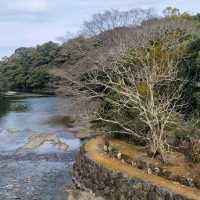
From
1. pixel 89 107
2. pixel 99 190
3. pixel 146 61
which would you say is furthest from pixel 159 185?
pixel 89 107

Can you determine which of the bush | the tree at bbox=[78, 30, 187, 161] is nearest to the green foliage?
the tree at bbox=[78, 30, 187, 161]

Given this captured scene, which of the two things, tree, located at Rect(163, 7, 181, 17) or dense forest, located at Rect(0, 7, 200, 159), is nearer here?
dense forest, located at Rect(0, 7, 200, 159)

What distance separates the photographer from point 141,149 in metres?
15.1

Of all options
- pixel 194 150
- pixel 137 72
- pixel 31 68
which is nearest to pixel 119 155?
pixel 194 150

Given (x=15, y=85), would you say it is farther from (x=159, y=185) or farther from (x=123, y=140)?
(x=159, y=185)

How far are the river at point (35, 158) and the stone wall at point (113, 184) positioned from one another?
0.98 m

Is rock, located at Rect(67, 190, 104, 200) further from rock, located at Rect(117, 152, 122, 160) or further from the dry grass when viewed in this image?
rock, located at Rect(117, 152, 122, 160)

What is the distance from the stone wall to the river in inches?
38.5

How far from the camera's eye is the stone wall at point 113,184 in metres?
11.1

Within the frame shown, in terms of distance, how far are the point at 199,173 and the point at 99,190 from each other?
11.8ft

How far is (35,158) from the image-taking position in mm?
19766

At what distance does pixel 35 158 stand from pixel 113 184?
25.6 ft

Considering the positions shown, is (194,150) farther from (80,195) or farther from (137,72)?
(137,72)

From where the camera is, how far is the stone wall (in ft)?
36.5
